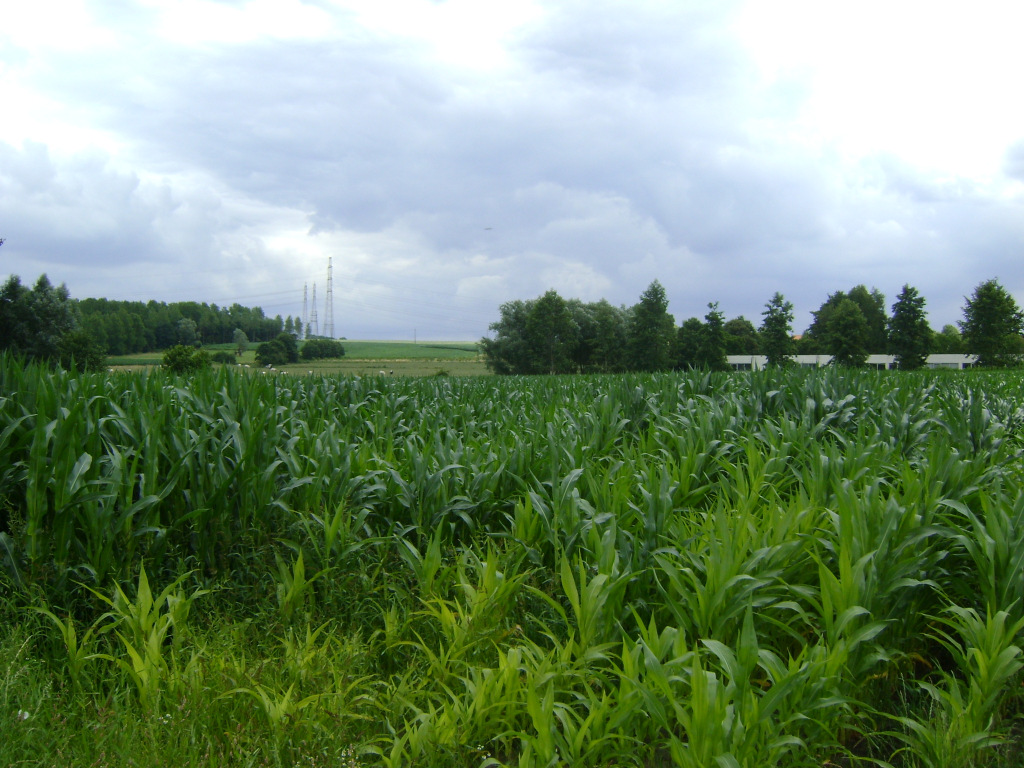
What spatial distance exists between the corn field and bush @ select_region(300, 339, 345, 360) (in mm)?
52884

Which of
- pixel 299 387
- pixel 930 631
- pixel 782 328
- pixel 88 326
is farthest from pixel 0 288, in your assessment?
pixel 782 328

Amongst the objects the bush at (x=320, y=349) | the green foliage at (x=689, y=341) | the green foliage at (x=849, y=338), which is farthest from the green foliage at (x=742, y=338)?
the bush at (x=320, y=349)

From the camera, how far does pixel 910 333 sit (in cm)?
6288

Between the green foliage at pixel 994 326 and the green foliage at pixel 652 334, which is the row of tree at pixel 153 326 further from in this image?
the green foliage at pixel 994 326

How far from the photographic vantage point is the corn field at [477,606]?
2.42m

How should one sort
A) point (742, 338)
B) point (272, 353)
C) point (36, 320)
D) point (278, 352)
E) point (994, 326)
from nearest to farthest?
1. point (272, 353)
2. point (278, 352)
3. point (36, 320)
4. point (994, 326)
5. point (742, 338)

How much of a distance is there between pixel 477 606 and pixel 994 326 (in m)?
71.6

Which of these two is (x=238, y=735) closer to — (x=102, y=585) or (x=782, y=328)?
(x=102, y=585)

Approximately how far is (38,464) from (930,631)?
5223 millimetres

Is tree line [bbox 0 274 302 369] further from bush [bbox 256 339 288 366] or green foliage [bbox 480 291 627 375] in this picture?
green foliage [bbox 480 291 627 375]

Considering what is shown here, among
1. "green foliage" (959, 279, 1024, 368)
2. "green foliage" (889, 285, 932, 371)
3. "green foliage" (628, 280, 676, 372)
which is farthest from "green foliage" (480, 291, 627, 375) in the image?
"green foliage" (959, 279, 1024, 368)

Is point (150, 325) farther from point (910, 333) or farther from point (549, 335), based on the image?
point (910, 333)

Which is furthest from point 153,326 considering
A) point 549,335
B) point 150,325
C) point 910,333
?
point 910,333

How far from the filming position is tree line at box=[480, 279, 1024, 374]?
2314 inches
